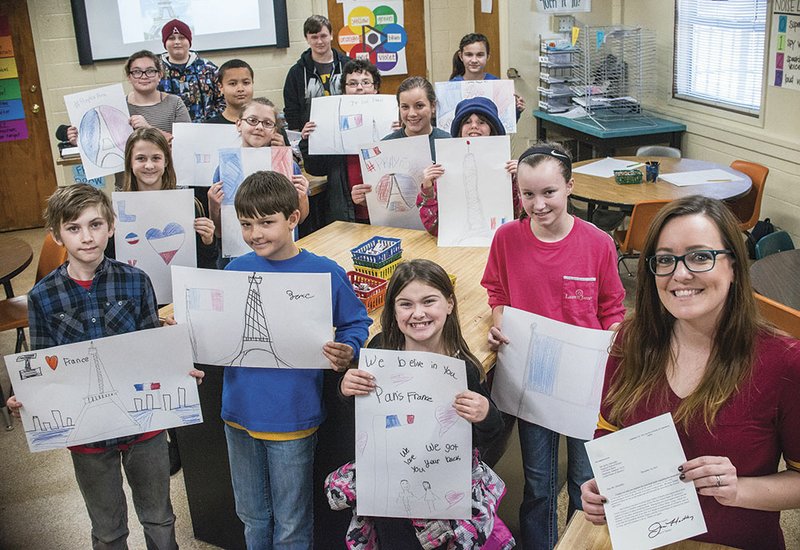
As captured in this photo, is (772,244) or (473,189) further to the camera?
(772,244)

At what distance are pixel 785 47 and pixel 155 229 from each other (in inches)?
173

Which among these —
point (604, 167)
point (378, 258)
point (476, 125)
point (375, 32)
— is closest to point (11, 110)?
point (375, 32)

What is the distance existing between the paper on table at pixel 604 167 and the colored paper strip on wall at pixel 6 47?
4884 mm

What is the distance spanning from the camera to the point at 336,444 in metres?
2.58

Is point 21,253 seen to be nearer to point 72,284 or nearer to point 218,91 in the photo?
point 218,91

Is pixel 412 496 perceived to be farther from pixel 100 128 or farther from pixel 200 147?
pixel 100 128

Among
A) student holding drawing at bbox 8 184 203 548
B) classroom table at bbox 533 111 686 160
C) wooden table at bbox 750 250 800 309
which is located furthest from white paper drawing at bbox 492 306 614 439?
classroom table at bbox 533 111 686 160

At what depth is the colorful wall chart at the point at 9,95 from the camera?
274 inches

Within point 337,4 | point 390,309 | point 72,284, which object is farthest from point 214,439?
point 337,4

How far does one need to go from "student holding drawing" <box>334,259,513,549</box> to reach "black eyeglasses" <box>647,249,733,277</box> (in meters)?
0.69

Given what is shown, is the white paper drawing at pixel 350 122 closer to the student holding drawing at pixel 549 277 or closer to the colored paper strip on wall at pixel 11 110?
the student holding drawing at pixel 549 277

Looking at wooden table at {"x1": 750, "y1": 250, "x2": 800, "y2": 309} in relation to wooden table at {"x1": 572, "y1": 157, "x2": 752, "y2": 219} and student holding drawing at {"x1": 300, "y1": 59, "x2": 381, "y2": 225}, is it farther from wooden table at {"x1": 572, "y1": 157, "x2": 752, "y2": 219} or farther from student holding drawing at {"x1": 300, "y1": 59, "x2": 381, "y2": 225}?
student holding drawing at {"x1": 300, "y1": 59, "x2": 381, "y2": 225}

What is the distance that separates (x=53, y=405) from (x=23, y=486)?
160 cm

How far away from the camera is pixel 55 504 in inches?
137
